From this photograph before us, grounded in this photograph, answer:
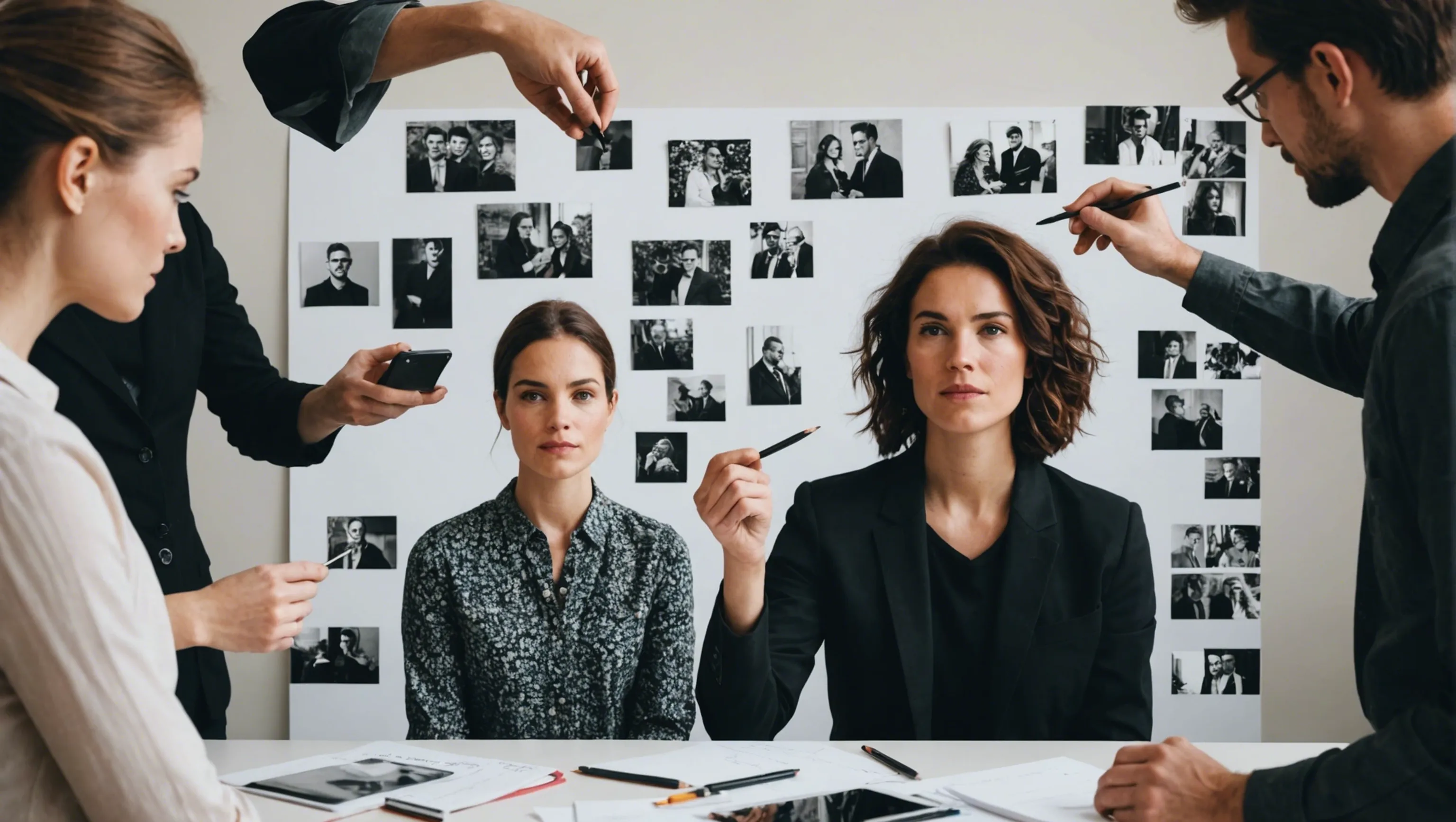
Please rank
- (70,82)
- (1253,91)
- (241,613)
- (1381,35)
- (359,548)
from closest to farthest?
(70,82) < (1381,35) < (1253,91) < (241,613) < (359,548)

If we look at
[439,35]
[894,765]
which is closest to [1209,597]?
[894,765]

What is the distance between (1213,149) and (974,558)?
1.67 meters

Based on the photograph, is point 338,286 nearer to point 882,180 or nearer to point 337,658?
point 337,658

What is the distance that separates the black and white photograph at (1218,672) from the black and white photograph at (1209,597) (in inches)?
3.5

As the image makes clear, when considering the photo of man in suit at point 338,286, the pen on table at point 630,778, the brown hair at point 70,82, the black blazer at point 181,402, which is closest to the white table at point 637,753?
the pen on table at point 630,778

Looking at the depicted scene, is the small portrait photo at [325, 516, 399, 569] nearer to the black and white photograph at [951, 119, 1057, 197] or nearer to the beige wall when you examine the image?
the beige wall

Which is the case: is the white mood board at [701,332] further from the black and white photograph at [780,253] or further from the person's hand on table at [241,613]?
the person's hand on table at [241,613]

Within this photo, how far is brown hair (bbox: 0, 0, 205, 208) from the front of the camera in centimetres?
90

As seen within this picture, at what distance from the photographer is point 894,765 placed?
132 cm

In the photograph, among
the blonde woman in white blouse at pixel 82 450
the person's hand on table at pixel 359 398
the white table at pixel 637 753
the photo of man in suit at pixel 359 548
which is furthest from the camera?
the photo of man in suit at pixel 359 548

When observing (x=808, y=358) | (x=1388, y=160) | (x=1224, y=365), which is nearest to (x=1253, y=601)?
(x=1224, y=365)

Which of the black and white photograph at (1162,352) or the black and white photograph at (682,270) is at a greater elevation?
the black and white photograph at (682,270)

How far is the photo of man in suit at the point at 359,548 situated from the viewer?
2.82 meters

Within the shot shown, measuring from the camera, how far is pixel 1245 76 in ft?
3.79
